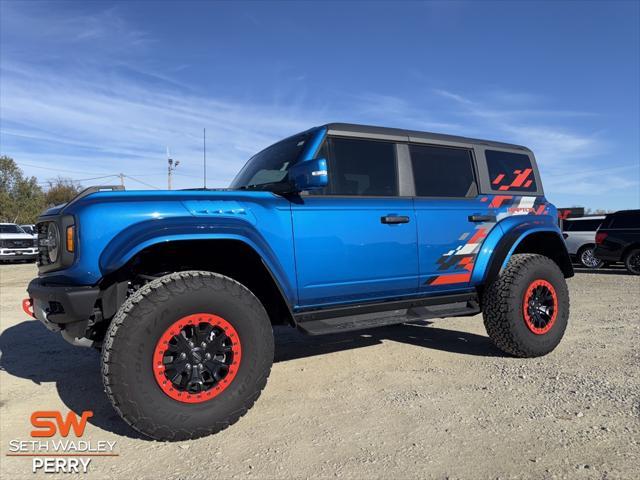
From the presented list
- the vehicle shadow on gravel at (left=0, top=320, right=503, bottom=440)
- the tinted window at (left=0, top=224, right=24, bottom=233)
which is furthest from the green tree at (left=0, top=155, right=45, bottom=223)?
the vehicle shadow on gravel at (left=0, top=320, right=503, bottom=440)

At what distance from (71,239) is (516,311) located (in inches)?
144

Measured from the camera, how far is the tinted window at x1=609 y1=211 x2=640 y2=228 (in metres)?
12.2

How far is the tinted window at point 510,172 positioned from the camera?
14.8 ft

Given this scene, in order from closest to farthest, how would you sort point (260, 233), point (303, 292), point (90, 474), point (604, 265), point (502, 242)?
point (90, 474)
point (260, 233)
point (303, 292)
point (502, 242)
point (604, 265)

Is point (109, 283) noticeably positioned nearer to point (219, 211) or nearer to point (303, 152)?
point (219, 211)

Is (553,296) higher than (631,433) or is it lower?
higher

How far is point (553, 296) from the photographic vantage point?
440cm

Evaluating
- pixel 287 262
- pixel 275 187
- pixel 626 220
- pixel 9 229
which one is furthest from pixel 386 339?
pixel 9 229

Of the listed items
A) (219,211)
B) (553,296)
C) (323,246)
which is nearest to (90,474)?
(219,211)

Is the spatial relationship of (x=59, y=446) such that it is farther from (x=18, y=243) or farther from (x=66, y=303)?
(x=18, y=243)

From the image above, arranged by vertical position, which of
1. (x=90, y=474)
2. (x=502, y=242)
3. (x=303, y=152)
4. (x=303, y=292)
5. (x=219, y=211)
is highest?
(x=303, y=152)

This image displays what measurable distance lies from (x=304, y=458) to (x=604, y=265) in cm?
1537

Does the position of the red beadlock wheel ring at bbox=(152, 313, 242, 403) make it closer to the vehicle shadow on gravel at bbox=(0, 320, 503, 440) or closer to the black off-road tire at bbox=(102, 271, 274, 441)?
the black off-road tire at bbox=(102, 271, 274, 441)

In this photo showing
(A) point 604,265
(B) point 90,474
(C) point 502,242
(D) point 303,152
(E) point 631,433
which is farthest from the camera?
(A) point 604,265
